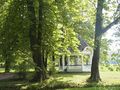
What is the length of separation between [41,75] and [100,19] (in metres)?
7.87

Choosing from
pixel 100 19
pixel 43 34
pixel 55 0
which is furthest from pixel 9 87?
pixel 100 19

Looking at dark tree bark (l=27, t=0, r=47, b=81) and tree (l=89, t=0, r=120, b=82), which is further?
tree (l=89, t=0, r=120, b=82)

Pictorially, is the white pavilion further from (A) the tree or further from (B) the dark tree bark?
(B) the dark tree bark

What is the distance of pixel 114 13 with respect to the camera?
94.9ft

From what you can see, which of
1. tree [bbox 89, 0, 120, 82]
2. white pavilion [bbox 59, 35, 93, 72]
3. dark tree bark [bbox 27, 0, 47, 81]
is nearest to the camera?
dark tree bark [bbox 27, 0, 47, 81]

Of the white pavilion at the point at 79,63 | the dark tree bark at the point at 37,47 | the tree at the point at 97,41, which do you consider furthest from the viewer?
the white pavilion at the point at 79,63

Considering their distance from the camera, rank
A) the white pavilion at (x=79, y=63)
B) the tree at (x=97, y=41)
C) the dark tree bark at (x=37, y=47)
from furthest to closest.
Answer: the white pavilion at (x=79, y=63), the tree at (x=97, y=41), the dark tree bark at (x=37, y=47)

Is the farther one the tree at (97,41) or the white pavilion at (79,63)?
the white pavilion at (79,63)

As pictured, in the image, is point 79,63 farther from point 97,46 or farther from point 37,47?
point 37,47

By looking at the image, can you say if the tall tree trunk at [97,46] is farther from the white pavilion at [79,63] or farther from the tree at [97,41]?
the white pavilion at [79,63]

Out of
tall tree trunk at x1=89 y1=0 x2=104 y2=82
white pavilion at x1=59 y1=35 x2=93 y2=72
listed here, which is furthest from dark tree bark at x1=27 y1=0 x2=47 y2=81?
white pavilion at x1=59 y1=35 x2=93 y2=72

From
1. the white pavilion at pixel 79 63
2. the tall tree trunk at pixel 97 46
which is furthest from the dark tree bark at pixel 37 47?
the white pavilion at pixel 79 63

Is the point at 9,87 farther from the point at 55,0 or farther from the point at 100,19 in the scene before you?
the point at 100,19

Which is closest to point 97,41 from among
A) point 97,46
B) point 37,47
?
point 97,46
